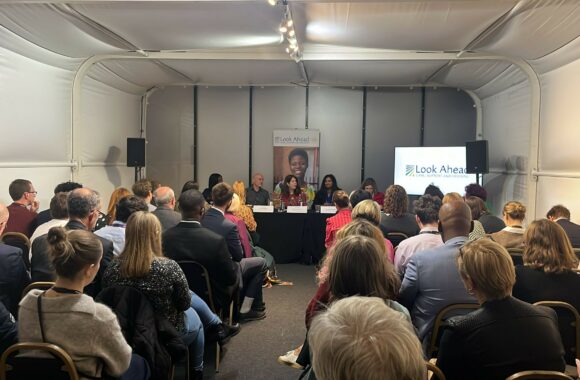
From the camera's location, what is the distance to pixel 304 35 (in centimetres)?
504

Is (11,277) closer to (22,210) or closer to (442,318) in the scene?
(22,210)

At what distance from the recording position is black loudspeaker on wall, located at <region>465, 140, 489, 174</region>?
6.62 m

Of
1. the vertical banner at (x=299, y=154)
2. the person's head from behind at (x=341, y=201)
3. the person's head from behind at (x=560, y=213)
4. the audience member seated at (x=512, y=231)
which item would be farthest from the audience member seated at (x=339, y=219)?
the vertical banner at (x=299, y=154)

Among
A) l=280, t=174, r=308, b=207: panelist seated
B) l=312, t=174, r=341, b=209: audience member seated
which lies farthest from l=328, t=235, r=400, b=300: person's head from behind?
l=312, t=174, r=341, b=209: audience member seated

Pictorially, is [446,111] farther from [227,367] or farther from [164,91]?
[227,367]

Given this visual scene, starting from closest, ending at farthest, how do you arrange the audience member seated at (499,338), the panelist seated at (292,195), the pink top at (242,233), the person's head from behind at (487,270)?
the audience member seated at (499,338), the person's head from behind at (487,270), the pink top at (242,233), the panelist seated at (292,195)

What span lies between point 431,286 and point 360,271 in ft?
2.49

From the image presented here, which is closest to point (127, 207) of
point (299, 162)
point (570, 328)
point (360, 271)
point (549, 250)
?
point (360, 271)

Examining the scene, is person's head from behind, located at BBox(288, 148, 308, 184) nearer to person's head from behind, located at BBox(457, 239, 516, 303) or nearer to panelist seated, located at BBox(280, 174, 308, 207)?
panelist seated, located at BBox(280, 174, 308, 207)

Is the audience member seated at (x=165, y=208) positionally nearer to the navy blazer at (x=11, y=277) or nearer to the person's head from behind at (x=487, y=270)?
the navy blazer at (x=11, y=277)

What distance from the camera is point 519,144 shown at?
6301mm

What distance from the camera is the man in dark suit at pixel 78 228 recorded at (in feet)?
8.91

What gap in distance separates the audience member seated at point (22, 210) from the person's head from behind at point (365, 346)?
384 centimetres

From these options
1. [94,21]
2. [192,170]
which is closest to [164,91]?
[192,170]
